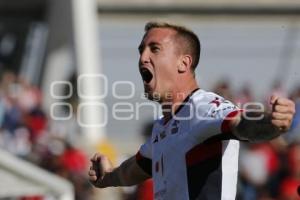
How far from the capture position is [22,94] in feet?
52.5

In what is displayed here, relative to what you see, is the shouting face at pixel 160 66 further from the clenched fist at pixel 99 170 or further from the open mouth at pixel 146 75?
the clenched fist at pixel 99 170

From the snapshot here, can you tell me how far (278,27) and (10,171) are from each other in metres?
12.0

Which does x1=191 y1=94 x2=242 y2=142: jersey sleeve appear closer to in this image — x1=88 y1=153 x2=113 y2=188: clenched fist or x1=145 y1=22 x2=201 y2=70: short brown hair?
x1=145 y1=22 x2=201 y2=70: short brown hair

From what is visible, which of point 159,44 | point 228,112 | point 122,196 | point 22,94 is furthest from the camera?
point 22,94

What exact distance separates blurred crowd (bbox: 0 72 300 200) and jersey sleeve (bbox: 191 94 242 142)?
562 centimetres

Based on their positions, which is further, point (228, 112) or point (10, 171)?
point (10, 171)

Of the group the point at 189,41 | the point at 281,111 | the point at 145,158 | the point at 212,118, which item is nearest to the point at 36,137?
the point at 145,158

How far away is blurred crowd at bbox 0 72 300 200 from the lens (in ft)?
41.3

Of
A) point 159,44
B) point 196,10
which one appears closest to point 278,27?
point 196,10

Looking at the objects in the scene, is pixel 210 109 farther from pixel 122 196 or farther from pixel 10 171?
pixel 122 196

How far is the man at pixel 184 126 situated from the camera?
5520 millimetres

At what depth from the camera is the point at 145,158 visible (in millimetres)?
6355

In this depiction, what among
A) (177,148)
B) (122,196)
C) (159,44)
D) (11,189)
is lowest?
(122,196)

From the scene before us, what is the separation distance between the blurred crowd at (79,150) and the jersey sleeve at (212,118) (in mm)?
5625
